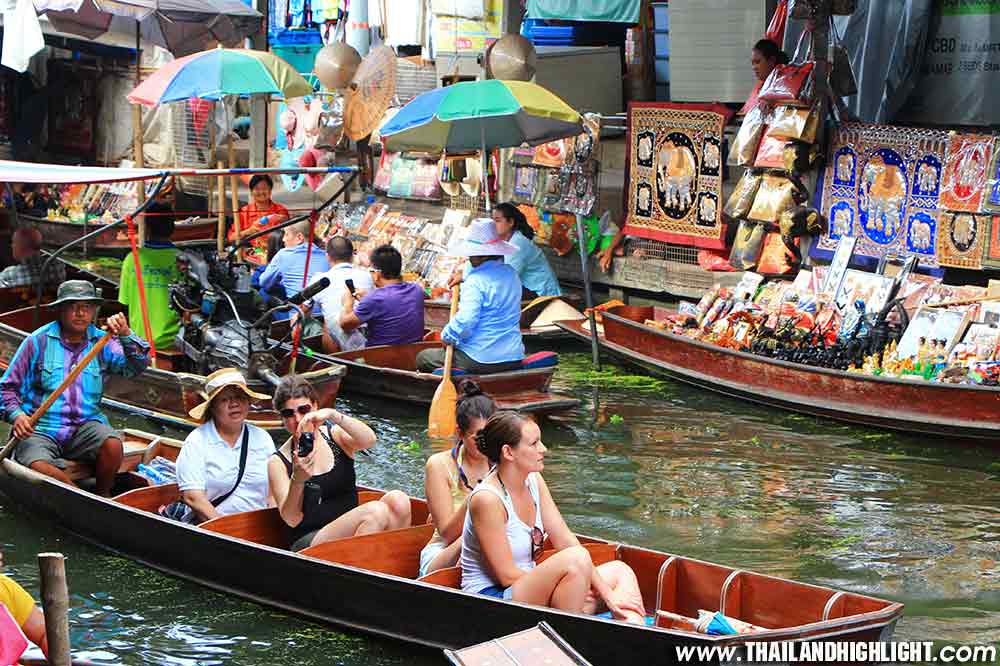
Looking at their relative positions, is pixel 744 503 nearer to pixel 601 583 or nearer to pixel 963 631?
pixel 963 631

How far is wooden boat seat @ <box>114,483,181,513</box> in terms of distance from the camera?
26.5 feet

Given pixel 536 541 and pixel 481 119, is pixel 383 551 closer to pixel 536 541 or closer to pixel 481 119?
pixel 536 541

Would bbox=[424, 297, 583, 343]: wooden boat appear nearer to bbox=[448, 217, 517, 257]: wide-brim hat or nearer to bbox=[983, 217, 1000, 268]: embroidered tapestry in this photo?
bbox=[448, 217, 517, 257]: wide-brim hat

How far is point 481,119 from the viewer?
14219mm

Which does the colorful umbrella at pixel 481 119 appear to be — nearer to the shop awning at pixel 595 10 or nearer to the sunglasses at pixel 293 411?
the shop awning at pixel 595 10

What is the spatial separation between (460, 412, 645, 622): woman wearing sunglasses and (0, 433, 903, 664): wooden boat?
11 cm

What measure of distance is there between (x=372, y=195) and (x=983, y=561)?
1235cm

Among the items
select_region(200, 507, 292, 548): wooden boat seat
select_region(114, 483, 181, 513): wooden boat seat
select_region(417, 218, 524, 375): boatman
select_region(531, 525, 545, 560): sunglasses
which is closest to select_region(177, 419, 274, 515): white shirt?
select_region(200, 507, 292, 548): wooden boat seat

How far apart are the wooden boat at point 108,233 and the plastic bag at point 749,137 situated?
7.17 metres

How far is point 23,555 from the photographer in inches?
327

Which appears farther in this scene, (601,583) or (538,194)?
(538,194)

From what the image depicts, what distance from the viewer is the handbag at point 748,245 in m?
13.6

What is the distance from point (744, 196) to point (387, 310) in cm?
372

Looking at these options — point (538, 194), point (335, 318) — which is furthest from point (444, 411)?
point (538, 194)
